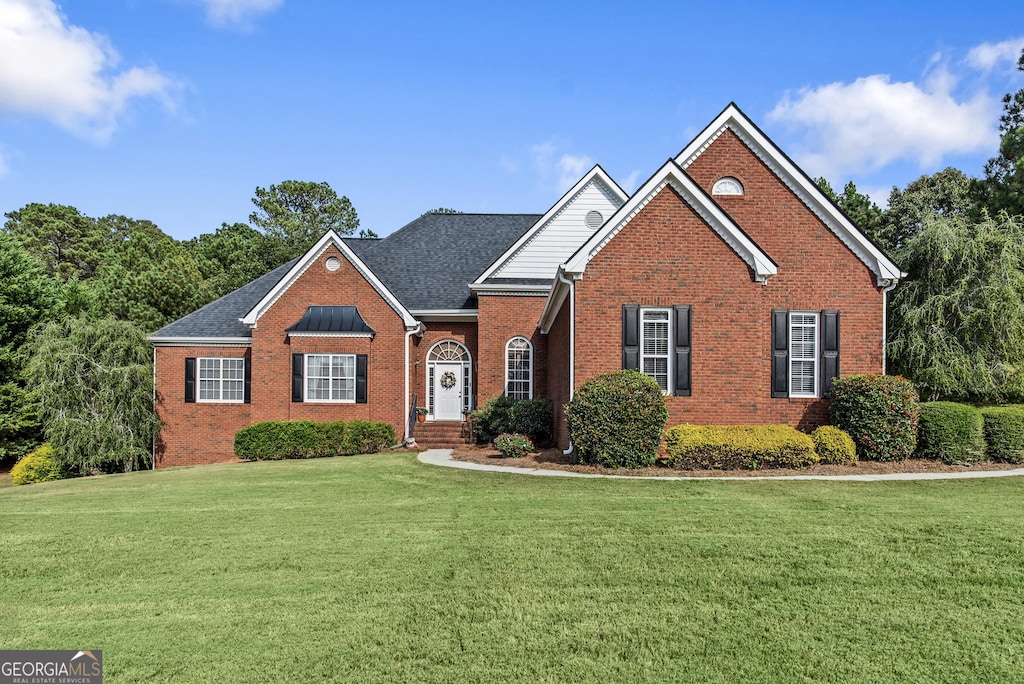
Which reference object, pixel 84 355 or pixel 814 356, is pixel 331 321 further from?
pixel 814 356

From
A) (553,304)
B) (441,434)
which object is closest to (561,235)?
(553,304)

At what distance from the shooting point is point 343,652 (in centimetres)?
468

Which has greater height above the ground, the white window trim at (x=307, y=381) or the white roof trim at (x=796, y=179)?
the white roof trim at (x=796, y=179)

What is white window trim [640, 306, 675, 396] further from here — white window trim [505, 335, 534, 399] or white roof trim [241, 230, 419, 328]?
white roof trim [241, 230, 419, 328]

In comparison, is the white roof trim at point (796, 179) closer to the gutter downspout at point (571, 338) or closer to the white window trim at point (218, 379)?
the gutter downspout at point (571, 338)

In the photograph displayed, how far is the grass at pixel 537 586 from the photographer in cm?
452

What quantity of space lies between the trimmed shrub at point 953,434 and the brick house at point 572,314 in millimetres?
1669

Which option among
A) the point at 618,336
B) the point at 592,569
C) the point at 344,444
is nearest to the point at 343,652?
the point at 592,569

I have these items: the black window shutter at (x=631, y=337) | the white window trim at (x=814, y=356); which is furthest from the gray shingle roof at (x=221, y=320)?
the white window trim at (x=814, y=356)

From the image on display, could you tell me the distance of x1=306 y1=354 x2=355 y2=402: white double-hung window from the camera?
66.9ft

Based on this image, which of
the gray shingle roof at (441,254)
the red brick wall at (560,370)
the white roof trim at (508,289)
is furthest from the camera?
the gray shingle roof at (441,254)

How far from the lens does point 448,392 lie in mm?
22156

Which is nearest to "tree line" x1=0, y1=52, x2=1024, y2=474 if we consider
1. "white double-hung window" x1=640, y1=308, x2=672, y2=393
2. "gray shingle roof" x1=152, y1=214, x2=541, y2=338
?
"gray shingle roof" x1=152, y1=214, x2=541, y2=338

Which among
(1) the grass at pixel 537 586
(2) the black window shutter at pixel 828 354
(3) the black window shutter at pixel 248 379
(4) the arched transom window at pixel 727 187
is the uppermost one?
(4) the arched transom window at pixel 727 187
